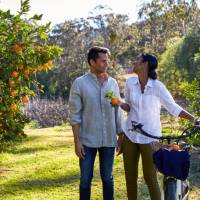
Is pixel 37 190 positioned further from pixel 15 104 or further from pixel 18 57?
pixel 18 57

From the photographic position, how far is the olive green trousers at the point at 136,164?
4.59 m

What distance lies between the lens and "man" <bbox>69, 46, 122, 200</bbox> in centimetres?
451

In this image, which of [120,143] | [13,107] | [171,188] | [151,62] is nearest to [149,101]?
[151,62]

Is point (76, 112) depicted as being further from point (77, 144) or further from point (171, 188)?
point (171, 188)

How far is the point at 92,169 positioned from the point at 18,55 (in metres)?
2.59

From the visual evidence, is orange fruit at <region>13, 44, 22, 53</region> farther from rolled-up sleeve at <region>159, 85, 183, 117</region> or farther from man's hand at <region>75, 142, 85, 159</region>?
rolled-up sleeve at <region>159, 85, 183, 117</region>

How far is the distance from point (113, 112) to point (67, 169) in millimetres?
3430

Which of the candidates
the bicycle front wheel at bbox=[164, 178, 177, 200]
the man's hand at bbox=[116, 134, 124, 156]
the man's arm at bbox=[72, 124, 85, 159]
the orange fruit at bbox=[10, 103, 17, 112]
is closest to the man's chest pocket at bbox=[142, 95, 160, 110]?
the man's hand at bbox=[116, 134, 124, 156]

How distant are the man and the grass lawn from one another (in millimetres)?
1687

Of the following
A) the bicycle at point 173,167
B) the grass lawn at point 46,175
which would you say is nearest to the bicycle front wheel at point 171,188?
the bicycle at point 173,167

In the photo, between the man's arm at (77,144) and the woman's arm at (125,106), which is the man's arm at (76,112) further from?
the woman's arm at (125,106)

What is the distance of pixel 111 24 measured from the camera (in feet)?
84.7

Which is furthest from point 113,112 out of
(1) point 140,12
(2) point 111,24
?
(1) point 140,12

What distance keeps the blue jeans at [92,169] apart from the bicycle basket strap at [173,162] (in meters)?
1.18
